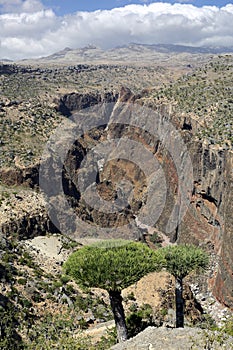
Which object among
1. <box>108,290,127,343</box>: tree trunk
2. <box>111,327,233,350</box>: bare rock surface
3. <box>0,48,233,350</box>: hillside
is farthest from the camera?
<box>0,48,233,350</box>: hillside

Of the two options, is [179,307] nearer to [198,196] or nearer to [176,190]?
[198,196]

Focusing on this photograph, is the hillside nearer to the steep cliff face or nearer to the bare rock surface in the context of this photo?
the steep cliff face

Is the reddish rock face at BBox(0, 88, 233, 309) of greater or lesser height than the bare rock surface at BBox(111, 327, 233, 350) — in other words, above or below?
below

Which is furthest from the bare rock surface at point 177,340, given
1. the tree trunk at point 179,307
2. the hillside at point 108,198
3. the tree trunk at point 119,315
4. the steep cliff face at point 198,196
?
the steep cliff face at point 198,196

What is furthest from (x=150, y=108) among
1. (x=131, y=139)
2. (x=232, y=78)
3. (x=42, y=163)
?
(x=42, y=163)

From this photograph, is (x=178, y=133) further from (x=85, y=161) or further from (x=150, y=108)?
(x=85, y=161)

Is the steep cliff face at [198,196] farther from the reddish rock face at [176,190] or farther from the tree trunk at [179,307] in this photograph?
the tree trunk at [179,307]

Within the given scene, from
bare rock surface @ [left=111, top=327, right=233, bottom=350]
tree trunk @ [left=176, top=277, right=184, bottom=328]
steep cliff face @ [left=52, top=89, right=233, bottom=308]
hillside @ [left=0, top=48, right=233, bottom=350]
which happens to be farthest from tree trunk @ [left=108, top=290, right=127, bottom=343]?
steep cliff face @ [left=52, top=89, right=233, bottom=308]

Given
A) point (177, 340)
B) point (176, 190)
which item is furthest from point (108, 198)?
point (177, 340)

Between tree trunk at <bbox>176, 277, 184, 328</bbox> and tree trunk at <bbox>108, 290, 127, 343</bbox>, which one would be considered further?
tree trunk at <bbox>176, 277, 184, 328</bbox>

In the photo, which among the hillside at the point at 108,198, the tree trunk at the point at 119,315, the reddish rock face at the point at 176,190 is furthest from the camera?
the reddish rock face at the point at 176,190

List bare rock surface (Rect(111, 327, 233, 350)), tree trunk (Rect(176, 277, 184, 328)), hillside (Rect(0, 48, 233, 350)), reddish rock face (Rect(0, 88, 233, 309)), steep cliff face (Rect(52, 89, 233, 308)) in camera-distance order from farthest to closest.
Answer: reddish rock face (Rect(0, 88, 233, 309)) → steep cliff face (Rect(52, 89, 233, 308)) → hillside (Rect(0, 48, 233, 350)) → tree trunk (Rect(176, 277, 184, 328)) → bare rock surface (Rect(111, 327, 233, 350))

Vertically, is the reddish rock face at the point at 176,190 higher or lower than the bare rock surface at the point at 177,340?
lower
